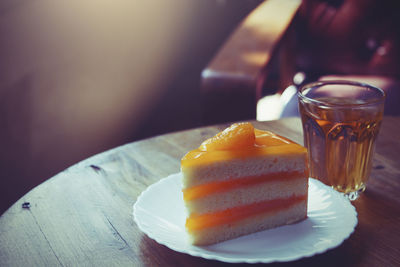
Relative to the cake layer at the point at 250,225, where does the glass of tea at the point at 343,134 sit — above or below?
above

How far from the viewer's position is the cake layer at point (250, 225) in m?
0.71

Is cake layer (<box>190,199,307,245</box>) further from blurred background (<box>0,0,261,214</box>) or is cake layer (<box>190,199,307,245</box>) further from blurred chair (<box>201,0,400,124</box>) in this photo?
blurred background (<box>0,0,261,214</box>)

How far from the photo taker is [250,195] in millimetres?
762

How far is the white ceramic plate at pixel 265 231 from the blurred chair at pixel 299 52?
799 millimetres

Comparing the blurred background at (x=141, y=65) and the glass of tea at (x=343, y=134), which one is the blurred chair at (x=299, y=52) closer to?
the blurred background at (x=141, y=65)

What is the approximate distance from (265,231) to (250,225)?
3 centimetres

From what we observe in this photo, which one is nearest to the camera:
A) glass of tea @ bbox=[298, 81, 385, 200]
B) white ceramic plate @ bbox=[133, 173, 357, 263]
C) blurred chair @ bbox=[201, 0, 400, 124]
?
white ceramic plate @ bbox=[133, 173, 357, 263]

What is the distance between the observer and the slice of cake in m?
0.73

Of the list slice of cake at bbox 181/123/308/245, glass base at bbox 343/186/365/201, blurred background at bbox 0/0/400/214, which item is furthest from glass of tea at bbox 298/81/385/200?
blurred background at bbox 0/0/400/214

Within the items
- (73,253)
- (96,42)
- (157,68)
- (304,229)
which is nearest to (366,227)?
(304,229)

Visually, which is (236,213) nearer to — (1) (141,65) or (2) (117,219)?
(2) (117,219)

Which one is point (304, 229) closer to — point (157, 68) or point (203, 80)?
point (203, 80)

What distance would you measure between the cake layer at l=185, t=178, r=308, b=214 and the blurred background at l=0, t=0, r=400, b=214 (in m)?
0.79

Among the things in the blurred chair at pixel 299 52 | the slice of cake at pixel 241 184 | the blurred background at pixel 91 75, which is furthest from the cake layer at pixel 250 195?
the blurred background at pixel 91 75
